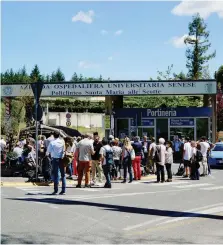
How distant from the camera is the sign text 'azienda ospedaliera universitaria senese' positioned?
32500mm

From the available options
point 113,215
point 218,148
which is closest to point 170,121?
point 218,148

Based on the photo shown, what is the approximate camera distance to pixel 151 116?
33344 mm

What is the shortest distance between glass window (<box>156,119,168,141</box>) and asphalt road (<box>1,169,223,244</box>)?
1771 cm

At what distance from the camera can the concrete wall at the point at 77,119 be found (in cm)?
5131

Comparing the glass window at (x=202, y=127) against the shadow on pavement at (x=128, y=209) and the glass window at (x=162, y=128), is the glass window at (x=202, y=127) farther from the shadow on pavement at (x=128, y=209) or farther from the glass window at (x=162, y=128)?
the shadow on pavement at (x=128, y=209)

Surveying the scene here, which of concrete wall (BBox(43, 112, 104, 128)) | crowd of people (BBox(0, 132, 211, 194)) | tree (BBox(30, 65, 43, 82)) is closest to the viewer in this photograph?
crowd of people (BBox(0, 132, 211, 194))

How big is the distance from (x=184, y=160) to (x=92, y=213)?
9.91 meters

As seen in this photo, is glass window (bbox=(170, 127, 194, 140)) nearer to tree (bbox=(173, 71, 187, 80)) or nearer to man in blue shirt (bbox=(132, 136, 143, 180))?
man in blue shirt (bbox=(132, 136, 143, 180))

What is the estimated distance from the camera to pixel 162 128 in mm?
33625

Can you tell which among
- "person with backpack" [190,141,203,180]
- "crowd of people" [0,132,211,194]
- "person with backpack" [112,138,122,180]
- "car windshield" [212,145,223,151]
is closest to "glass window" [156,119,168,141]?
"car windshield" [212,145,223,151]

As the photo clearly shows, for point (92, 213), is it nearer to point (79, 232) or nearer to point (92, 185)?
point (79, 232)

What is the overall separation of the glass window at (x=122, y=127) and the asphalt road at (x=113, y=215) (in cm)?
1817

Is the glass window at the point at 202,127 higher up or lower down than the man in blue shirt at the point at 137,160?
higher up

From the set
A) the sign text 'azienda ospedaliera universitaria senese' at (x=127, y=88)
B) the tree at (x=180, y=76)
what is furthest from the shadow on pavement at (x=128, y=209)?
the tree at (x=180, y=76)
